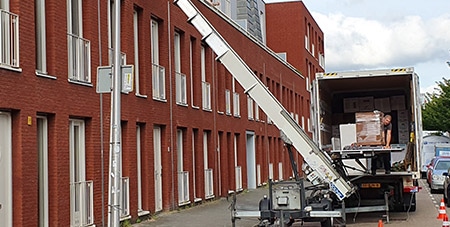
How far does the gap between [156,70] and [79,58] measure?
520 centimetres

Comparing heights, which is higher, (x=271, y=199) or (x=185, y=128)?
(x=185, y=128)

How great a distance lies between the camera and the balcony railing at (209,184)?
993 inches

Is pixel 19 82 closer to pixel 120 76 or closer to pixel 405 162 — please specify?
pixel 120 76

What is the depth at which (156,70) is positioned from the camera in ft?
67.7

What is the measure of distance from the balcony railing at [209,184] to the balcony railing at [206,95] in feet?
7.51

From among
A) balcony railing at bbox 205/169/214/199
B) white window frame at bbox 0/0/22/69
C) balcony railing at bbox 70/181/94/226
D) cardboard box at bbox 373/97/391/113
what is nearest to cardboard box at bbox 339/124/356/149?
cardboard box at bbox 373/97/391/113

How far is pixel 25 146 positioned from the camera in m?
13.1

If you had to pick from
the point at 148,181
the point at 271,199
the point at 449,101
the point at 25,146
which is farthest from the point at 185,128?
the point at 449,101

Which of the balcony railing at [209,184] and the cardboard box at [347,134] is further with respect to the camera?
the balcony railing at [209,184]

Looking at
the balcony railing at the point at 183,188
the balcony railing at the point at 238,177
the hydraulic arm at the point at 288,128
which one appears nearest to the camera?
the hydraulic arm at the point at 288,128

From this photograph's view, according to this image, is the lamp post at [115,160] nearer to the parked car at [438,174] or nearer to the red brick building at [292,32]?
the parked car at [438,174]

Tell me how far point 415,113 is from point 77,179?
864 centimetres

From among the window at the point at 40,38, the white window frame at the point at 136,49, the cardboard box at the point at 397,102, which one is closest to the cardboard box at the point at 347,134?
the cardboard box at the point at 397,102

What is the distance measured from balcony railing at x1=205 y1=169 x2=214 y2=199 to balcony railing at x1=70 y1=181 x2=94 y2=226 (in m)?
9.58
